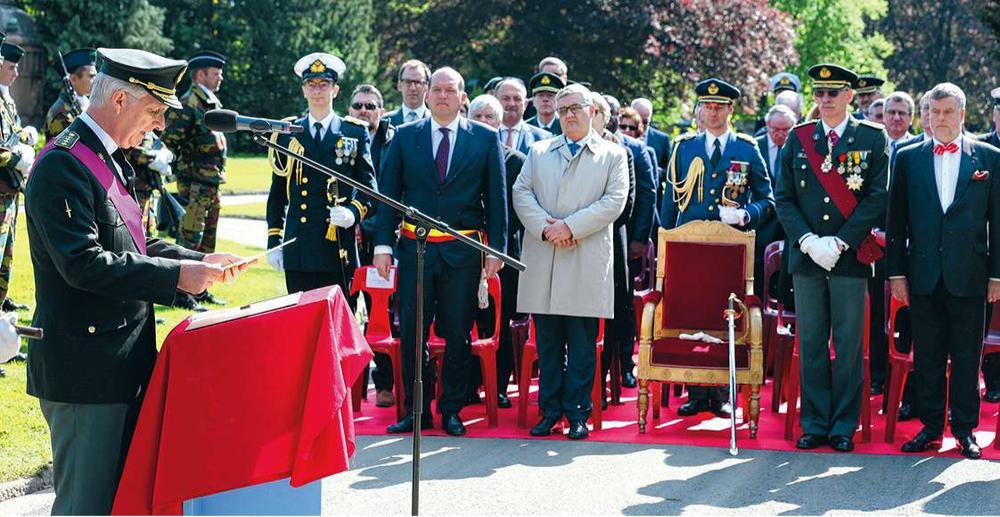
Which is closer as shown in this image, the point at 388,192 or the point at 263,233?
the point at 388,192

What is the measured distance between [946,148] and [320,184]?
385cm

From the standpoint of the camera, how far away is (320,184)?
7.98m

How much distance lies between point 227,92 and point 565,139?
37.6 m

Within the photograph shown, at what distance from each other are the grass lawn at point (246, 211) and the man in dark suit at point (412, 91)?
10432 mm

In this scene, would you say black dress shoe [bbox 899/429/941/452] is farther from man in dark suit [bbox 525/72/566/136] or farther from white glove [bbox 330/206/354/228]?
man in dark suit [bbox 525/72/566/136]

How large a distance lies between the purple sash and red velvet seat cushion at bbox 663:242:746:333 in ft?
15.3

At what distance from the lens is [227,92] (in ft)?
143

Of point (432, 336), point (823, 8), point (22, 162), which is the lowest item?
point (432, 336)

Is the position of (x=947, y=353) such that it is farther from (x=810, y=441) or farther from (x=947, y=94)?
(x=947, y=94)

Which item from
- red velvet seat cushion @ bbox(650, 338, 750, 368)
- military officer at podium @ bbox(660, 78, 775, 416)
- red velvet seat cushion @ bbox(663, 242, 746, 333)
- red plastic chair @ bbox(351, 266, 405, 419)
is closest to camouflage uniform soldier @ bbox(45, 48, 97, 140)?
→ red plastic chair @ bbox(351, 266, 405, 419)

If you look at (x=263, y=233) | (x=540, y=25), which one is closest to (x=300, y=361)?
(x=263, y=233)

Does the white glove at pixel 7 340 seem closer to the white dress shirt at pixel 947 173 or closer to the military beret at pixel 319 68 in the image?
the military beret at pixel 319 68

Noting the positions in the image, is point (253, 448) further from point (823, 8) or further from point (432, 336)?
point (823, 8)

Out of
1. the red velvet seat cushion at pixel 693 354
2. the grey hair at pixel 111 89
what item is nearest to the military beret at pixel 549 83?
the red velvet seat cushion at pixel 693 354
